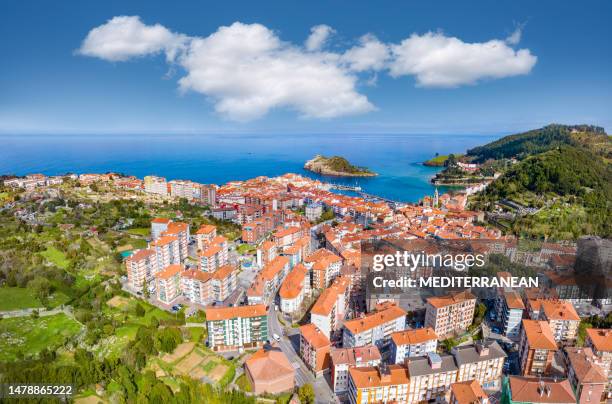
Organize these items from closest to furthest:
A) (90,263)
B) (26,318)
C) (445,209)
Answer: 1. (26,318)
2. (90,263)
3. (445,209)

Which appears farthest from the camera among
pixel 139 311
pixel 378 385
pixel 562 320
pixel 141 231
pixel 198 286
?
pixel 141 231

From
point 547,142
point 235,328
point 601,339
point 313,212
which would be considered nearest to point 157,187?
point 313,212

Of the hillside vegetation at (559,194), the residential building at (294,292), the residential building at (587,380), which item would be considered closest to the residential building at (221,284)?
the residential building at (294,292)

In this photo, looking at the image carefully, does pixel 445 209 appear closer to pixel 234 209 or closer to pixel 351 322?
pixel 234 209

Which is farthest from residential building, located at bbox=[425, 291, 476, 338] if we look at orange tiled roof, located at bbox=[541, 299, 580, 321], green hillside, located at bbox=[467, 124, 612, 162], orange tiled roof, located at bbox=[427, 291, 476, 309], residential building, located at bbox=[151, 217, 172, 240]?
green hillside, located at bbox=[467, 124, 612, 162]

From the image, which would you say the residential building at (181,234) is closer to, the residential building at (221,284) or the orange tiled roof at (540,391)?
the residential building at (221,284)

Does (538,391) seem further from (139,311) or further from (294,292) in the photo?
(139,311)

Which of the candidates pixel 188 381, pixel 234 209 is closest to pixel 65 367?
pixel 188 381

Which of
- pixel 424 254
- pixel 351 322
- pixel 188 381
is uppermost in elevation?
pixel 424 254
